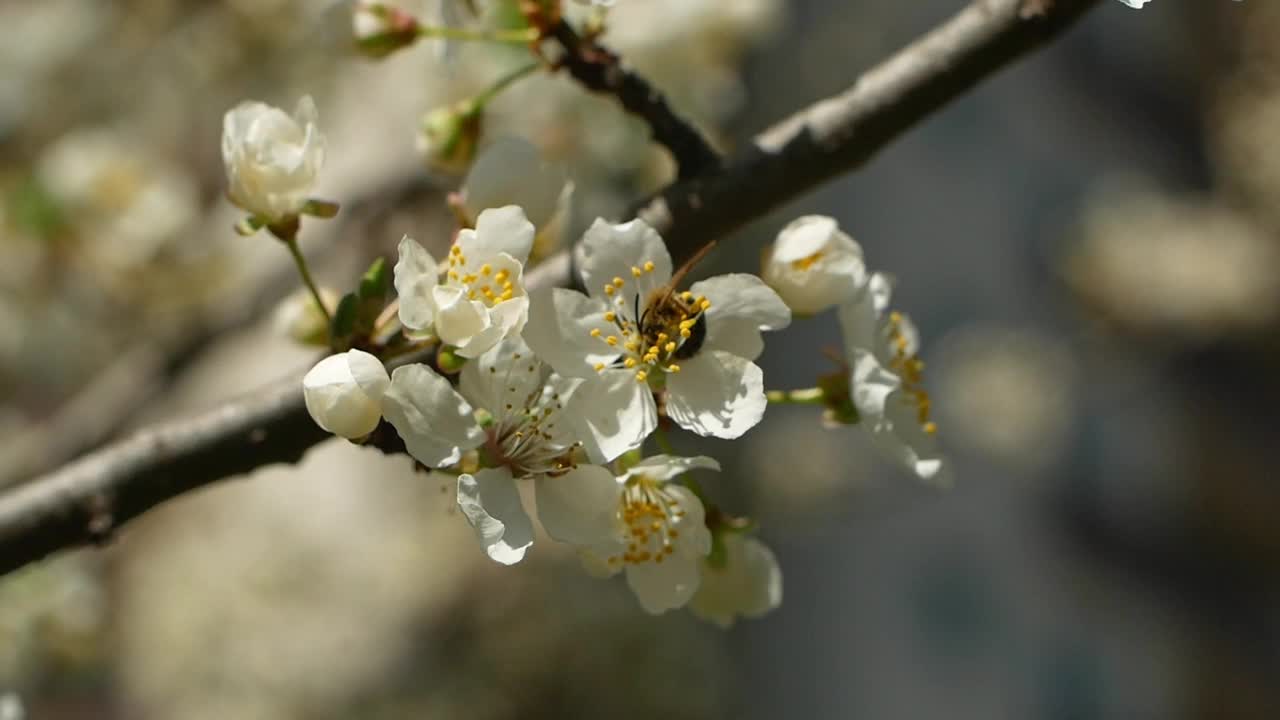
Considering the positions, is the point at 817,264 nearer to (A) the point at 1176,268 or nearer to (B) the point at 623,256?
(B) the point at 623,256

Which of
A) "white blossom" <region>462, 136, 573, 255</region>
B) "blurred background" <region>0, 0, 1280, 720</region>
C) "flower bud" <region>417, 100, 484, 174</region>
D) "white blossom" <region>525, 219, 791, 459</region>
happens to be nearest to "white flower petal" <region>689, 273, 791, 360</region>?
"white blossom" <region>525, 219, 791, 459</region>

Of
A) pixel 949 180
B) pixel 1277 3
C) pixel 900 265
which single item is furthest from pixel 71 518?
pixel 1277 3

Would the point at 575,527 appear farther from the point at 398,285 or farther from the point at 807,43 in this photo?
the point at 807,43

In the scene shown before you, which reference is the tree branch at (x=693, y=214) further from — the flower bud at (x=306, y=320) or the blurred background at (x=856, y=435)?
the blurred background at (x=856, y=435)

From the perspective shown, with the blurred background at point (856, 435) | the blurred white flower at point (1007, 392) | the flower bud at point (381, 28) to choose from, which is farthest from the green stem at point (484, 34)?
the blurred white flower at point (1007, 392)

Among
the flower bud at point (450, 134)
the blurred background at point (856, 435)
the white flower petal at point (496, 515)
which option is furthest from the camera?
the blurred background at point (856, 435)

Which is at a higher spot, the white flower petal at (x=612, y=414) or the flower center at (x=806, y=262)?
the flower center at (x=806, y=262)
